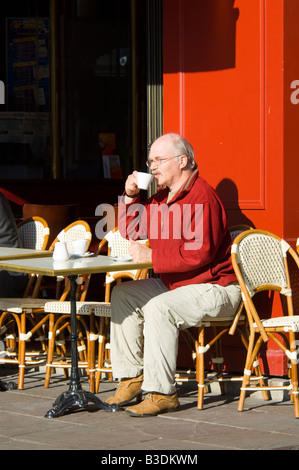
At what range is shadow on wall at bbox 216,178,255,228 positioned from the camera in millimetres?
6504

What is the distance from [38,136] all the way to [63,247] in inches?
213

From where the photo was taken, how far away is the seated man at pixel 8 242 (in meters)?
6.93

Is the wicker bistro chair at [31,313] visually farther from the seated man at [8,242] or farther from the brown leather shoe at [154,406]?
the brown leather shoe at [154,406]

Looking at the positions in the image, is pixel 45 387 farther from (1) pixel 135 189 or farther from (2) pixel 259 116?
(2) pixel 259 116

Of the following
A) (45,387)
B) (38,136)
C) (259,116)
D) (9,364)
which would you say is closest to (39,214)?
(9,364)

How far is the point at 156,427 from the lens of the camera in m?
5.36

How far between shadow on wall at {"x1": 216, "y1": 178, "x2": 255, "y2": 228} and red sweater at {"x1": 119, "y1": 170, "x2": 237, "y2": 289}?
549 millimetres

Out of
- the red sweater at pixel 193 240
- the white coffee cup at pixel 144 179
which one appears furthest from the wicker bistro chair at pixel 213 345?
the white coffee cup at pixel 144 179

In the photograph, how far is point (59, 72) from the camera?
11125 millimetres

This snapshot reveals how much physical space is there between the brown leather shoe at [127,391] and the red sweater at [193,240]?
0.60 meters

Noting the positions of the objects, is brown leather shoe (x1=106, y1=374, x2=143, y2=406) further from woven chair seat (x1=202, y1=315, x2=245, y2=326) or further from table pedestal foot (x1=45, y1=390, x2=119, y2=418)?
woven chair seat (x1=202, y1=315, x2=245, y2=326)

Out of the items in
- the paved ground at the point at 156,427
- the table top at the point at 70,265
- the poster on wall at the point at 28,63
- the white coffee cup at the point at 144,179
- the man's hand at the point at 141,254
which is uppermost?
the poster on wall at the point at 28,63

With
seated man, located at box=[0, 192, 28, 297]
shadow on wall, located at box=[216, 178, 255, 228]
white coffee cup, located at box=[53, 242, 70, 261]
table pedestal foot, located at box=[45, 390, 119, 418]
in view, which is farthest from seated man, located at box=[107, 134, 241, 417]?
seated man, located at box=[0, 192, 28, 297]

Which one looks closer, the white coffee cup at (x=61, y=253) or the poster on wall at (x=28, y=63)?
the white coffee cup at (x=61, y=253)
